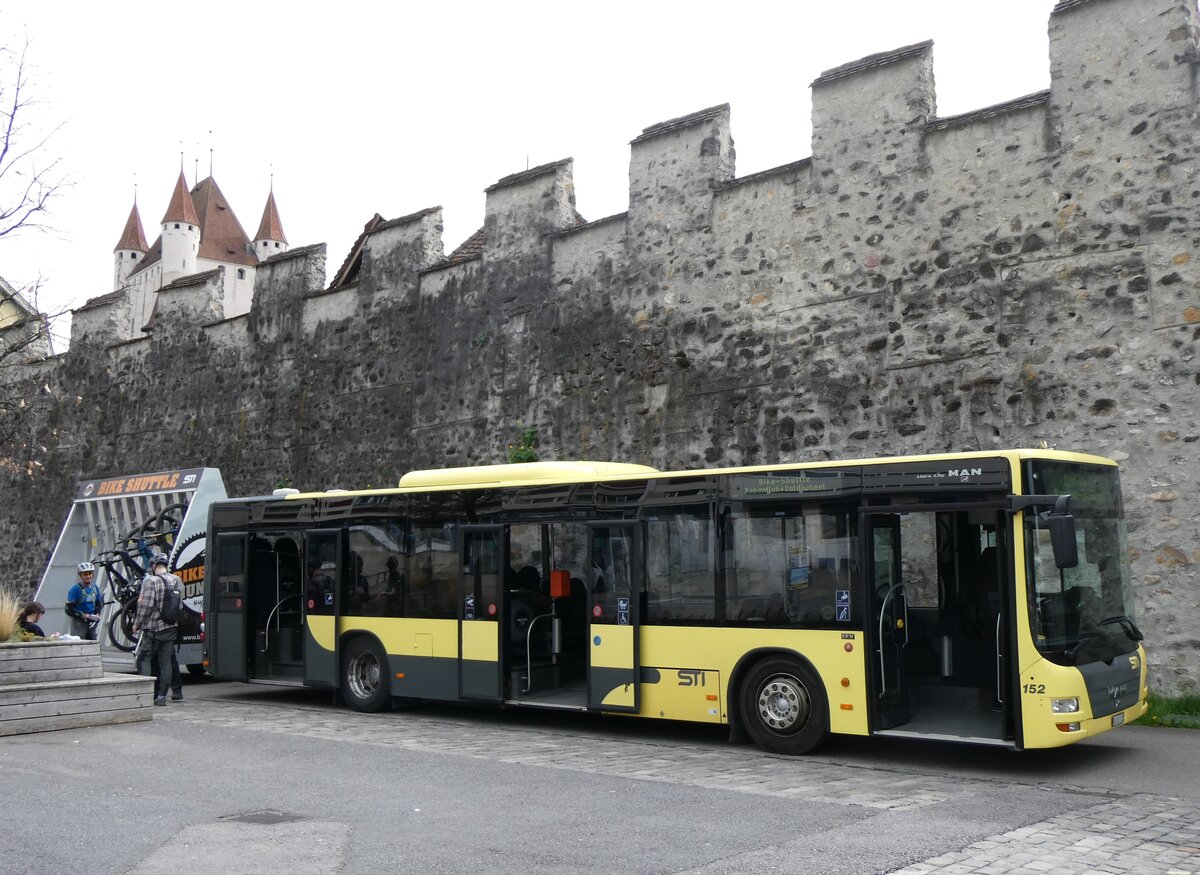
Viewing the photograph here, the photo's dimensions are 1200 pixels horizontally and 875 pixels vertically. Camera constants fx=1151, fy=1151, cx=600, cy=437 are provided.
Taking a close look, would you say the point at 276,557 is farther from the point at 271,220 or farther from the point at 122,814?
the point at 271,220

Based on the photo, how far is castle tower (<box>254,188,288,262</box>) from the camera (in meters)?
81.3

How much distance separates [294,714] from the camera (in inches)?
489

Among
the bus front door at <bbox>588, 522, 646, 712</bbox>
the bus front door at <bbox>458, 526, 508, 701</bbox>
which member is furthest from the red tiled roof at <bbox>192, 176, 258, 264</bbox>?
the bus front door at <bbox>588, 522, 646, 712</bbox>

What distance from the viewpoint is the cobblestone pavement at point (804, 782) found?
5.89 meters

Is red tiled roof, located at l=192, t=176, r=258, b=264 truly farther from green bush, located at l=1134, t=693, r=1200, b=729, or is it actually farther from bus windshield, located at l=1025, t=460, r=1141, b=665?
bus windshield, located at l=1025, t=460, r=1141, b=665

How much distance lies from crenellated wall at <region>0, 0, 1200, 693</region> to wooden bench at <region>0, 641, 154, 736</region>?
708 centimetres

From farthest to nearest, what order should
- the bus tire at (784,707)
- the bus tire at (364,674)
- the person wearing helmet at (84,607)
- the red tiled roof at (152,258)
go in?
the red tiled roof at (152,258), the person wearing helmet at (84,607), the bus tire at (364,674), the bus tire at (784,707)

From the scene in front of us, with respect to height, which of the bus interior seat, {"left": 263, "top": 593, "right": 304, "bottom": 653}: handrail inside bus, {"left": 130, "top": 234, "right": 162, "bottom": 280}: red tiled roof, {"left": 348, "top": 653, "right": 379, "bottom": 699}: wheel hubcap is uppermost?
{"left": 130, "top": 234, "right": 162, "bottom": 280}: red tiled roof

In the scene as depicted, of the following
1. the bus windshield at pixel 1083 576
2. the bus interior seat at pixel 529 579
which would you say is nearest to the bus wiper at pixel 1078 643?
the bus windshield at pixel 1083 576

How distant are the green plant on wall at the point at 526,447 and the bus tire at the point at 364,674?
4.78 meters

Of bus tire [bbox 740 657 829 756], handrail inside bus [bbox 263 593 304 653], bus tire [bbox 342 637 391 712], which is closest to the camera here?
bus tire [bbox 740 657 829 756]

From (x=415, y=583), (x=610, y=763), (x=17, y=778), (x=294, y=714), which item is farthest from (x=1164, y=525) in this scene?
(x=17, y=778)

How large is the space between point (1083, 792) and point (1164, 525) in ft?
14.8

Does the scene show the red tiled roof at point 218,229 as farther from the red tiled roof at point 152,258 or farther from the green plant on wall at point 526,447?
the green plant on wall at point 526,447
